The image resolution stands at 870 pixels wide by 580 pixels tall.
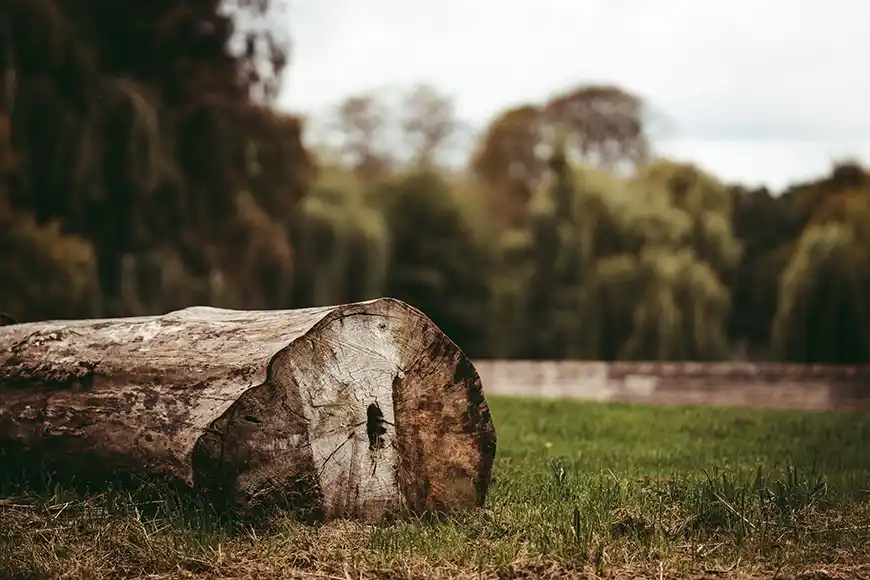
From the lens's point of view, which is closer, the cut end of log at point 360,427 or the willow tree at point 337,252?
the cut end of log at point 360,427

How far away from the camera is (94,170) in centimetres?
1858

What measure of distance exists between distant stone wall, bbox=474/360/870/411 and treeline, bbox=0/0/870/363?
5750mm

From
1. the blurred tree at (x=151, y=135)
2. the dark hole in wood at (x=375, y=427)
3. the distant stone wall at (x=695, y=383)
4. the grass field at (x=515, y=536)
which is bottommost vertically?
the distant stone wall at (x=695, y=383)

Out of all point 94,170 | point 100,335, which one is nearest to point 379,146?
point 94,170

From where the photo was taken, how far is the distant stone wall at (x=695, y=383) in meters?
15.5

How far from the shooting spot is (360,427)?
606 cm

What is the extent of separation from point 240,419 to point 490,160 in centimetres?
3760

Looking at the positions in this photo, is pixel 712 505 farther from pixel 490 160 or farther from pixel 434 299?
pixel 490 160

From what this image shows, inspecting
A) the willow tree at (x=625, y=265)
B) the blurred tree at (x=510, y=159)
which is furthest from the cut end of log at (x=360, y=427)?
the blurred tree at (x=510, y=159)

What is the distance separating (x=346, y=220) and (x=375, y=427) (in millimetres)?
22232

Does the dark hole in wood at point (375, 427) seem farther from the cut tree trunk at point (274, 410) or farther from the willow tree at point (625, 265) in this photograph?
the willow tree at point (625, 265)

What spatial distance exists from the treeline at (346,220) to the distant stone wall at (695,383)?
5750mm

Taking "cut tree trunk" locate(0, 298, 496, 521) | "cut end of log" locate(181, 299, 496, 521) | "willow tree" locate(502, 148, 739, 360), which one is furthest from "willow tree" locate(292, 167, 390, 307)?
"cut end of log" locate(181, 299, 496, 521)

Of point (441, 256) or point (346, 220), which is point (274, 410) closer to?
point (346, 220)
